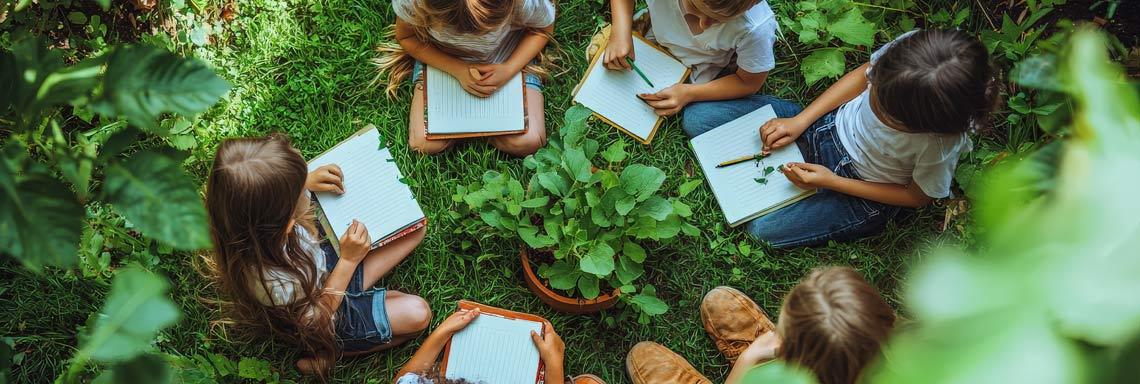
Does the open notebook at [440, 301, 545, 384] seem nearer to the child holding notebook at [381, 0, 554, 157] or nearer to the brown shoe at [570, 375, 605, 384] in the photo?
the brown shoe at [570, 375, 605, 384]

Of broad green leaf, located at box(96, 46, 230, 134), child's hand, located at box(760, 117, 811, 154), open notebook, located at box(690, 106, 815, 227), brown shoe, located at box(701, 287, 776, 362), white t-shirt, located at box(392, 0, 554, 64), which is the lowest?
brown shoe, located at box(701, 287, 776, 362)

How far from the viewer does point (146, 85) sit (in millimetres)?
862

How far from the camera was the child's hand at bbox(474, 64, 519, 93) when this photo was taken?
2.16 meters

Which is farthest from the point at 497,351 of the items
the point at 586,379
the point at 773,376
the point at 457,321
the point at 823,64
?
the point at 773,376

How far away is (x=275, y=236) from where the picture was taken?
5.91ft

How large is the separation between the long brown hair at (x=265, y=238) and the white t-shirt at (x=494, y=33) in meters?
0.48

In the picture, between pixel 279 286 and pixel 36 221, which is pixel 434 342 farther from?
pixel 36 221

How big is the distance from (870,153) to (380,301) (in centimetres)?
138

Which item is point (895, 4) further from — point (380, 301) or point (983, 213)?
point (983, 213)

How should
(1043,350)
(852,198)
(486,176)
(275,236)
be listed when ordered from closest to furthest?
(1043,350)
(275,236)
(486,176)
(852,198)

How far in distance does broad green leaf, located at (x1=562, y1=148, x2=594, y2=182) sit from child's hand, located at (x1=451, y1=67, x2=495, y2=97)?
498mm

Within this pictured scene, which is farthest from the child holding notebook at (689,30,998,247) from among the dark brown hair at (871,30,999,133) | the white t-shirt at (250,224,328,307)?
the white t-shirt at (250,224,328,307)

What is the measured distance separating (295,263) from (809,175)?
54.8 inches

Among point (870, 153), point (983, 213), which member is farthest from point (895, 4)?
point (983, 213)
